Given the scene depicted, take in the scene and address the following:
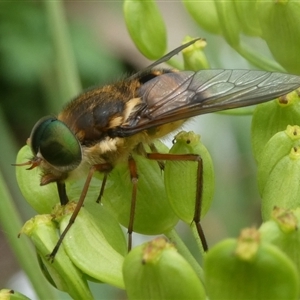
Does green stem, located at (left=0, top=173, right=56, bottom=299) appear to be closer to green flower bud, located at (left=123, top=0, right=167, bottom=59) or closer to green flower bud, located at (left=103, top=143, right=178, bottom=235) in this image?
green flower bud, located at (left=103, top=143, right=178, bottom=235)

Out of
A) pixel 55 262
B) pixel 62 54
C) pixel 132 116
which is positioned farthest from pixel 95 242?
pixel 62 54

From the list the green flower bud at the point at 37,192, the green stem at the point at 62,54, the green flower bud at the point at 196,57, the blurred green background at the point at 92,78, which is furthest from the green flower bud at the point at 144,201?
the blurred green background at the point at 92,78

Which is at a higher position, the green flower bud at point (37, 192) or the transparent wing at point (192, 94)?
the transparent wing at point (192, 94)

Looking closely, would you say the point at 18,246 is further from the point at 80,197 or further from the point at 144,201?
the point at 144,201

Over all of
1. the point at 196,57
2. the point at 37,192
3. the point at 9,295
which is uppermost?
the point at 196,57

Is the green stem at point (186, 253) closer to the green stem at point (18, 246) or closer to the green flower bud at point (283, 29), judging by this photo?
the green stem at point (18, 246)
